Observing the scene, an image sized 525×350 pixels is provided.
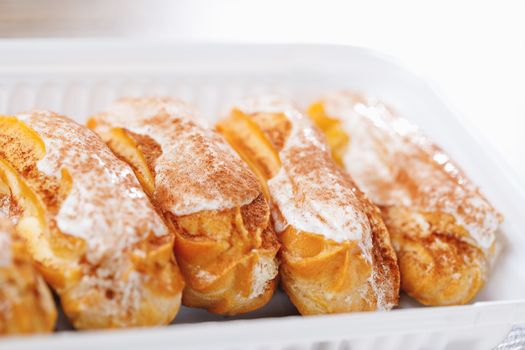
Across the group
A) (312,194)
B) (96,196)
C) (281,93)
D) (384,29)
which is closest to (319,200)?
(312,194)

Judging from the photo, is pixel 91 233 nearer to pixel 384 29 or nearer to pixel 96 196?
pixel 96 196

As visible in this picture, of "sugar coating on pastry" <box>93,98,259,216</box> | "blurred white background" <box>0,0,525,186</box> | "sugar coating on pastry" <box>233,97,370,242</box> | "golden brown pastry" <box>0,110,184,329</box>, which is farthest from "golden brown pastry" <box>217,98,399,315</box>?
"blurred white background" <box>0,0,525,186</box>

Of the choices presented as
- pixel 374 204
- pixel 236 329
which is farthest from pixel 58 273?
pixel 374 204

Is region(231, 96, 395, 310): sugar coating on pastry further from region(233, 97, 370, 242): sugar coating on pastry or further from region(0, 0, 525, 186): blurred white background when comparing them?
region(0, 0, 525, 186): blurred white background

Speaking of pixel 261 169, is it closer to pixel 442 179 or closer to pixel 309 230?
pixel 309 230

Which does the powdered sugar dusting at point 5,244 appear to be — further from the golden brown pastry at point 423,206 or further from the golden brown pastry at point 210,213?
the golden brown pastry at point 423,206

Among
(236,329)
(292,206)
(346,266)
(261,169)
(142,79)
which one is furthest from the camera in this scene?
(142,79)

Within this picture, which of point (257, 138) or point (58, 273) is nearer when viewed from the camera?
point (58, 273)
